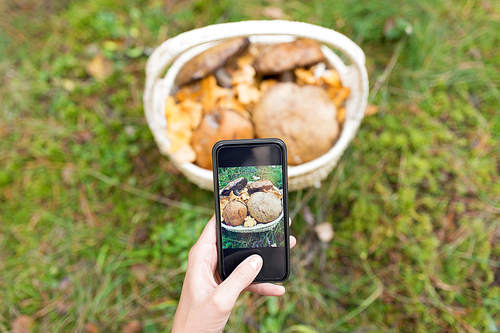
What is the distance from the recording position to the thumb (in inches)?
51.4

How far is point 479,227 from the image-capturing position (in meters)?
2.29

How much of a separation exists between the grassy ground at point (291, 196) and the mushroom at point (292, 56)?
0.88 metres

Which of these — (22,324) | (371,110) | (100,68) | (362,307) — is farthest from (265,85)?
(22,324)

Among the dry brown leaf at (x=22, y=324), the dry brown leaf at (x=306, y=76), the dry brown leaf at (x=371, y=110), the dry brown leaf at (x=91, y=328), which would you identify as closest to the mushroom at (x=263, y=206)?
the dry brown leaf at (x=306, y=76)

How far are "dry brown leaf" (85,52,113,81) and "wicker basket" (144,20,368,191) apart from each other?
0.89m

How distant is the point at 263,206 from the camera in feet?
4.73

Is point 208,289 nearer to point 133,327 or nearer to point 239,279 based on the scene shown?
point 239,279

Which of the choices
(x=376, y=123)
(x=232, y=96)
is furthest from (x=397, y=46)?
(x=232, y=96)

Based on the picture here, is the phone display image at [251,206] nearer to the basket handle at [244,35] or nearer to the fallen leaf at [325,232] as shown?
the basket handle at [244,35]

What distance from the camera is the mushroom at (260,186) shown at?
143 cm

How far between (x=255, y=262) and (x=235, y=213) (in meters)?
0.25

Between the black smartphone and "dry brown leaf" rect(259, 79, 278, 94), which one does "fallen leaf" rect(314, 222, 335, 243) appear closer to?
the black smartphone

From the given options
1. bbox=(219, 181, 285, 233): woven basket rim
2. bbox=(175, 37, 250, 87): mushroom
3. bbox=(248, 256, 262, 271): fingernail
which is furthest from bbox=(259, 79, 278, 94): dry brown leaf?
bbox=(248, 256, 262, 271): fingernail

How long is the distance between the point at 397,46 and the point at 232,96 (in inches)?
62.3
